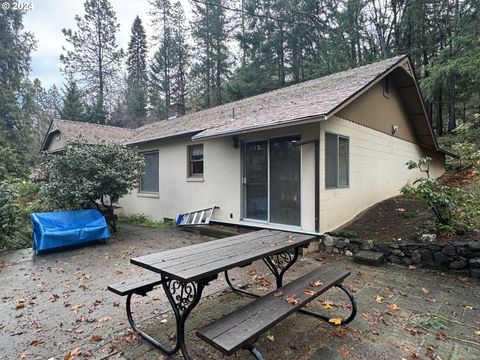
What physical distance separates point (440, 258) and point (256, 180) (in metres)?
3.93

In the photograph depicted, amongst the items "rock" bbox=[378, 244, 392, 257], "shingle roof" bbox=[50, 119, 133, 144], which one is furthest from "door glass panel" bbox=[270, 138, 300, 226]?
"shingle roof" bbox=[50, 119, 133, 144]

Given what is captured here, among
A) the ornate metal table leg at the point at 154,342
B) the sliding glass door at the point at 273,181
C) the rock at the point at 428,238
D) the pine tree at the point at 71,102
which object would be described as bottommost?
the ornate metal table leg at the point at 154,342

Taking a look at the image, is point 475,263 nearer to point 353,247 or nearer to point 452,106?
point 353,247

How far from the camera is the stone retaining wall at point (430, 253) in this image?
452 centimetres

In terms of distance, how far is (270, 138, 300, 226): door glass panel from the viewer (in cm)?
617

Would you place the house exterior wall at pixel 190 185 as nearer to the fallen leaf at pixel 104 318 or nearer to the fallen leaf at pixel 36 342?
the fallen leaf at pixel 104 318

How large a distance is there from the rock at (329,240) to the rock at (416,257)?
4.55 feet

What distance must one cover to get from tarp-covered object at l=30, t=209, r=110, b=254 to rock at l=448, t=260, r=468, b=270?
6976mm

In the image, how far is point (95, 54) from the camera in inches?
965

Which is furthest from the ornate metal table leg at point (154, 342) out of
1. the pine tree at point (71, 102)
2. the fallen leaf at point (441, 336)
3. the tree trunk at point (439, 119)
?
the pine tree at point (71, 102)

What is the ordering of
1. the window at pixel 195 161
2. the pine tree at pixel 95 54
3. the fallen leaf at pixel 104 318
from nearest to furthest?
the fallen leaf at pixel 104 318 < the window at pixel 195 161 < the pine tree at pixel 95 54

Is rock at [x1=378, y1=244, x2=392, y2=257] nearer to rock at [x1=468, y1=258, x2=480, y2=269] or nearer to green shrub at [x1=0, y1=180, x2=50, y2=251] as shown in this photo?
rock at [x1=468, y1=258, x2=480, y2=269]

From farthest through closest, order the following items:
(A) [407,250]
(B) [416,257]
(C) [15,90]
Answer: (C) [15,90]
(A) [407,250]
(B) [416,257]

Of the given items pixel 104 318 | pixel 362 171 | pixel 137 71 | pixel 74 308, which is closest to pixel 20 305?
pixel 74 308
